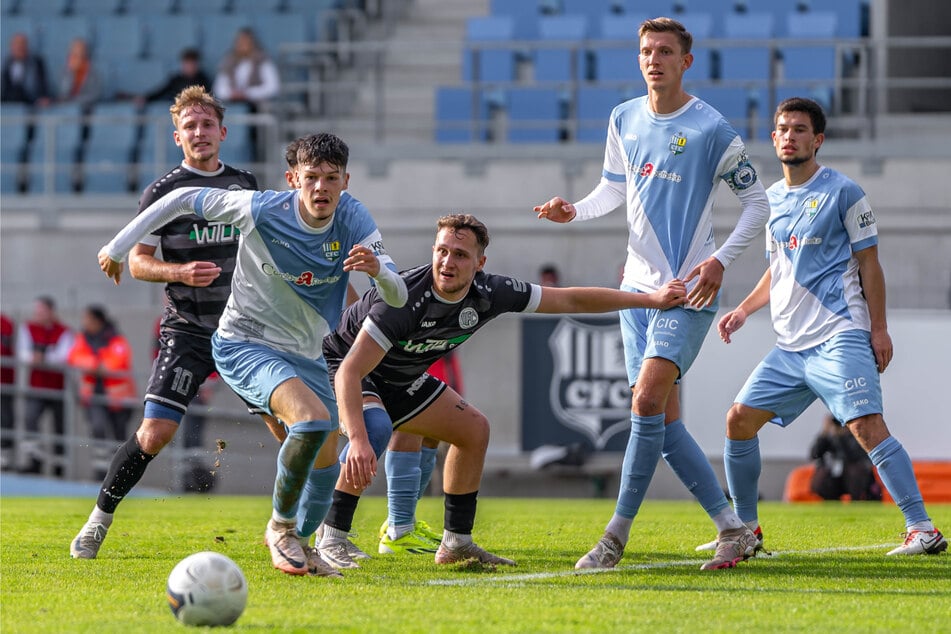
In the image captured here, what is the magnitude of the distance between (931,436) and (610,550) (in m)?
8.79

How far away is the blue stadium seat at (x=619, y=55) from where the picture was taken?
18.0m

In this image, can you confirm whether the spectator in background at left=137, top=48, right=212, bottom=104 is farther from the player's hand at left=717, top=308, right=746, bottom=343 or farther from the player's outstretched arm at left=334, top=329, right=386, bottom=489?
the player's outstretched arm at left=334, top=329, right=386, bottom=489

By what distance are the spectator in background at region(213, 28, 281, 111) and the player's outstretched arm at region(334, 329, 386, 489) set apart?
1218 cm

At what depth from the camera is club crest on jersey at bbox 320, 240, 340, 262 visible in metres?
6.55

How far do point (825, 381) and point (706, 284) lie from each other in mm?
1277

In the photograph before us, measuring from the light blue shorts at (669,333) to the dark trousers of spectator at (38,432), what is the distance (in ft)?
33.0

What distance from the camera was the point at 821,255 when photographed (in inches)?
301

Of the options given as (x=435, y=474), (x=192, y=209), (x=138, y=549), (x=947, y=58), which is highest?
(x=947, y=58)

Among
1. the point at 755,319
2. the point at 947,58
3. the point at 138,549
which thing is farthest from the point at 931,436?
the point at 138,549

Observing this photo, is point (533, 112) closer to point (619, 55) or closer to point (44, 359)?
point (619, 55)

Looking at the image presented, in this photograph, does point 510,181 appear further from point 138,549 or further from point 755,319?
point 138,549

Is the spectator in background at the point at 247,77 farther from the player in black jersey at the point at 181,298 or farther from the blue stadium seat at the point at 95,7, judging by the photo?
the player in black jersey at the point at 181,298

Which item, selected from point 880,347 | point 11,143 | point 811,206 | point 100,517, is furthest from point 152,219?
point 11,143

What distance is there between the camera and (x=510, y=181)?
17109mm
